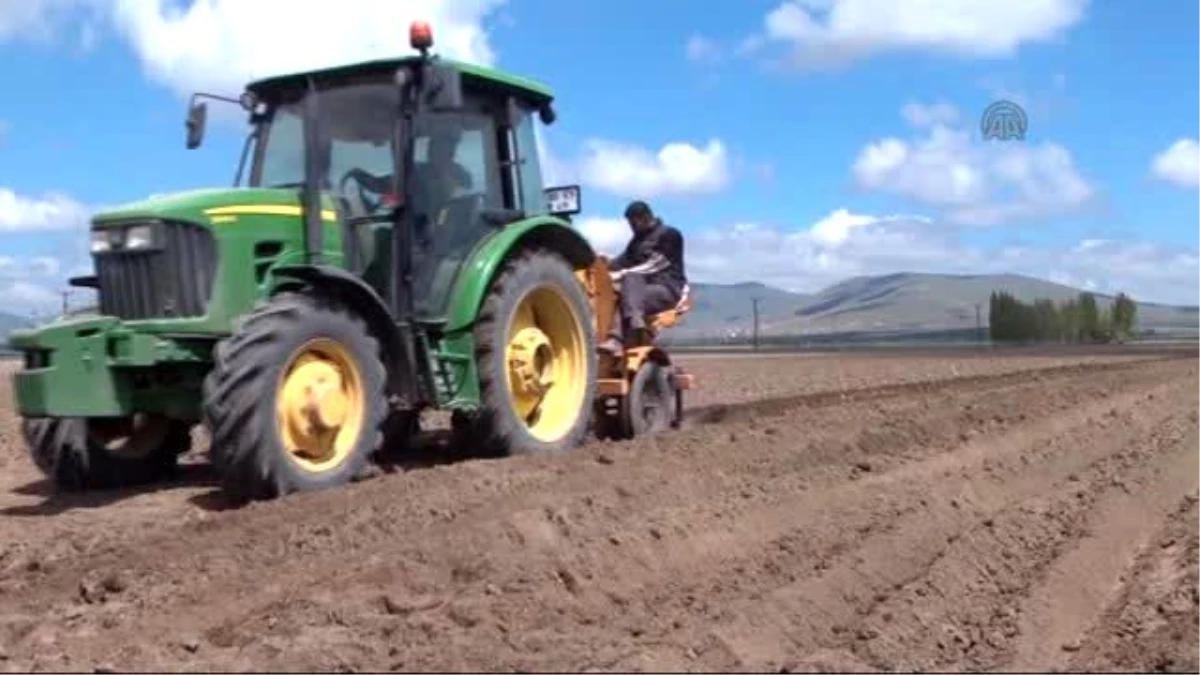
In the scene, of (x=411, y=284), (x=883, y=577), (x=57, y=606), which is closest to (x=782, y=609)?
(x=883, y=577)

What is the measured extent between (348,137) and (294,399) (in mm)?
2025

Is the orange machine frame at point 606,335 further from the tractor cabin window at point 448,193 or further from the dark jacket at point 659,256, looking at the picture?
the tractor cabin window at point 448,193

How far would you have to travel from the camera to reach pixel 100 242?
7.76 meters

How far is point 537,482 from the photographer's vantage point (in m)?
7.29

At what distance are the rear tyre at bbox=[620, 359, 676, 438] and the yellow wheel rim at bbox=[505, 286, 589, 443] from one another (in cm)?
96

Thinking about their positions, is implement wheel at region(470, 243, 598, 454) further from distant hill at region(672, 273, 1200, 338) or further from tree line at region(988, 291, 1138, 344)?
distant hill at region(672, 273, 1200, 338)

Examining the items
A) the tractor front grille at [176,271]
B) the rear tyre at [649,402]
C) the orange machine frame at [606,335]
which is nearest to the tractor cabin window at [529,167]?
the orange machine frame at [606,335]

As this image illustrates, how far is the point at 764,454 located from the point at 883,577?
2.31m

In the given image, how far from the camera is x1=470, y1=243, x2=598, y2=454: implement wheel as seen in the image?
8734 mm

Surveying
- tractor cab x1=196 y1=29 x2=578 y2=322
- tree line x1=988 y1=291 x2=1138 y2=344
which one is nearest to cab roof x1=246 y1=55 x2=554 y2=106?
tractor cab x1=196 y1=29 x2=578 y2=322

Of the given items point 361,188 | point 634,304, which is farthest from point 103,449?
point 634,304

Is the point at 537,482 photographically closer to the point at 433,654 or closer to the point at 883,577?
the point at 883,577

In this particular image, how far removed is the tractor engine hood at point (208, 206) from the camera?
7512 millimetres

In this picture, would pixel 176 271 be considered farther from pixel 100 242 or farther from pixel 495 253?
pixel 495 253
